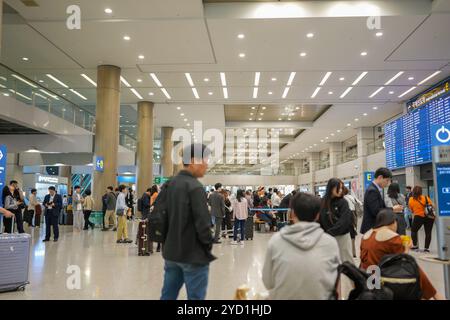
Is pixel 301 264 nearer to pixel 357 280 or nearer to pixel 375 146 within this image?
pixel 357 280

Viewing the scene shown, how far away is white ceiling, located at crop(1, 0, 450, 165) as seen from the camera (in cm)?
921

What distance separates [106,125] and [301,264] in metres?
12.3

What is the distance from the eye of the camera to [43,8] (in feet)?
29.6

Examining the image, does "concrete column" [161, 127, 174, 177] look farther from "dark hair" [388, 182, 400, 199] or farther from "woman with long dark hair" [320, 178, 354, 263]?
"woman with long dark hair" [320, 178, 354, 263]

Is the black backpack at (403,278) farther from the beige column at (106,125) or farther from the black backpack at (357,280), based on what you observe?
the beige column at (106,125)

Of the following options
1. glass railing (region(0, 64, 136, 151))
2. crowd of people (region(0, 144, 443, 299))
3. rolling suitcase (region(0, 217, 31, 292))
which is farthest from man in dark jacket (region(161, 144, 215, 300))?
glass railing (region(0, 64, 136, 151))

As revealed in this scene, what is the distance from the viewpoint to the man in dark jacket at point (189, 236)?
2508mm

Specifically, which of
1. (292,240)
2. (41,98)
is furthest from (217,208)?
(41,98)

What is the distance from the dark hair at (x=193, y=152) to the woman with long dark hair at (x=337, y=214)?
1.76 m

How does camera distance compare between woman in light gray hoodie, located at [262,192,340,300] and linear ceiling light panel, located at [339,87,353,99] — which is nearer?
woman in light gray hoodie, located at [262,192,340,300]

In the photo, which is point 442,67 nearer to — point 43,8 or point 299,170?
point 43,8

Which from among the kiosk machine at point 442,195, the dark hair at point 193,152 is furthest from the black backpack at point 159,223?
Result: the kiosk machine at point 442,195

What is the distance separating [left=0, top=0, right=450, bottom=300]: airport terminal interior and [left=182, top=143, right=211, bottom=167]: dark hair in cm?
4
